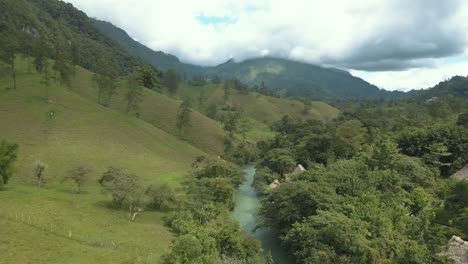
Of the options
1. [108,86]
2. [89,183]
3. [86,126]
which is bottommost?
[89,183]

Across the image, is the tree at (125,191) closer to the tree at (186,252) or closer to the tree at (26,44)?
the tree at (186,252)

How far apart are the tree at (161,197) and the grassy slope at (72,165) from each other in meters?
2.48

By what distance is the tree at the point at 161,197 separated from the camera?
58.5 meters

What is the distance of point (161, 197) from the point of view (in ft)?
192

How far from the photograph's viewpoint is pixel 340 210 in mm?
45688

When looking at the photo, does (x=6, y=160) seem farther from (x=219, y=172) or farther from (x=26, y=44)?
(x=26, y=44)

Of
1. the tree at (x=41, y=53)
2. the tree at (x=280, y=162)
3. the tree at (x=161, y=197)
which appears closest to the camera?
the tree at (x=161, y=197)

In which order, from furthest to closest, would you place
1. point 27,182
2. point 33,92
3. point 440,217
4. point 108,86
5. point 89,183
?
point 108,86 → point 33,92 → point 89,183 → point 27,182 → point 440,217

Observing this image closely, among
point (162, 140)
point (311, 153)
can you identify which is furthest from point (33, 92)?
point (311, 153)

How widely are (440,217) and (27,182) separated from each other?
6245 centimetres

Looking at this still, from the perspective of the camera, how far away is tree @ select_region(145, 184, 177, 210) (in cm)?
5847

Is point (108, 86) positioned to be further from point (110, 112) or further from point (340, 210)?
point (340, 210)

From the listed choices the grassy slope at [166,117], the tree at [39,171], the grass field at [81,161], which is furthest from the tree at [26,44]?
the tree at [39,171]

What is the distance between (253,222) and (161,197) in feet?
50.2
